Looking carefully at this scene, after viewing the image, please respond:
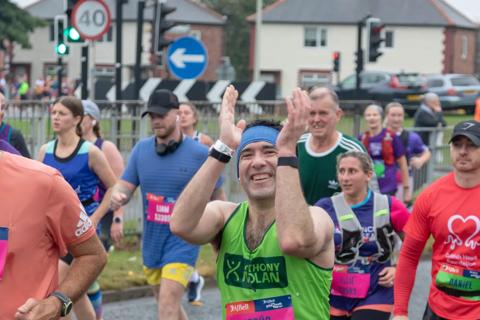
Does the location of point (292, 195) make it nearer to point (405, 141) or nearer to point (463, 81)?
point (405, 141)

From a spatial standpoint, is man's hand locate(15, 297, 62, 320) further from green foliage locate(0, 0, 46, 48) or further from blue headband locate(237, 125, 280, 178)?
green foliage locate(0, 0, 46, 48)

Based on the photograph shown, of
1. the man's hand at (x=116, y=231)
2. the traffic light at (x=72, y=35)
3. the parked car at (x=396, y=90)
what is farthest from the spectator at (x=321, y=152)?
the parked car at (x=396, y=90)

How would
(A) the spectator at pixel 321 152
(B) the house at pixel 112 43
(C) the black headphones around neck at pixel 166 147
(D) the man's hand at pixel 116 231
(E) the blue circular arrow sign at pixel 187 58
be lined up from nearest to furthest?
(A) the spectator at pixel 321 152
(C) the black headphones around neck at pixel 166 147
(D) the man's hand at pixel 116 231
(E) the blue circular arrow sign at pixel 187 58
(B) the house at pixel 112 43

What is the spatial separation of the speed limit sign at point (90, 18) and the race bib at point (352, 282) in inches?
352

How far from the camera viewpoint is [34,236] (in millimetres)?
4230

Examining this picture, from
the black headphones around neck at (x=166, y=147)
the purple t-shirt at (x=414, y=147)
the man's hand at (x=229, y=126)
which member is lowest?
the purple t-shirt at (x=414, y=147)

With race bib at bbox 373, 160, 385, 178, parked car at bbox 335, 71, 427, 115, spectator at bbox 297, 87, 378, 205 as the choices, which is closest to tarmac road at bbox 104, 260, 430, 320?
race bib at bbox 373, 160, 385, 178

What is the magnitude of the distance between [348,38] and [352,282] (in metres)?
76.2

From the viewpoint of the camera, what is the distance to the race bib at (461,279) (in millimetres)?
6348

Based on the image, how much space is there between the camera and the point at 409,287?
6.45m

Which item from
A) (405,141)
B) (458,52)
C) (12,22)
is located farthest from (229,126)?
(458,52)

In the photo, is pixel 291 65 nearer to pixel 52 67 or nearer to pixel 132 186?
pixel 52 67

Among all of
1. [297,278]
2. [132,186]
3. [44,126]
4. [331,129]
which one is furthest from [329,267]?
[44,126]

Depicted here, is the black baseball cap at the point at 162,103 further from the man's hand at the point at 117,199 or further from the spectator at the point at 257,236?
the spectator at the point at 257,236
